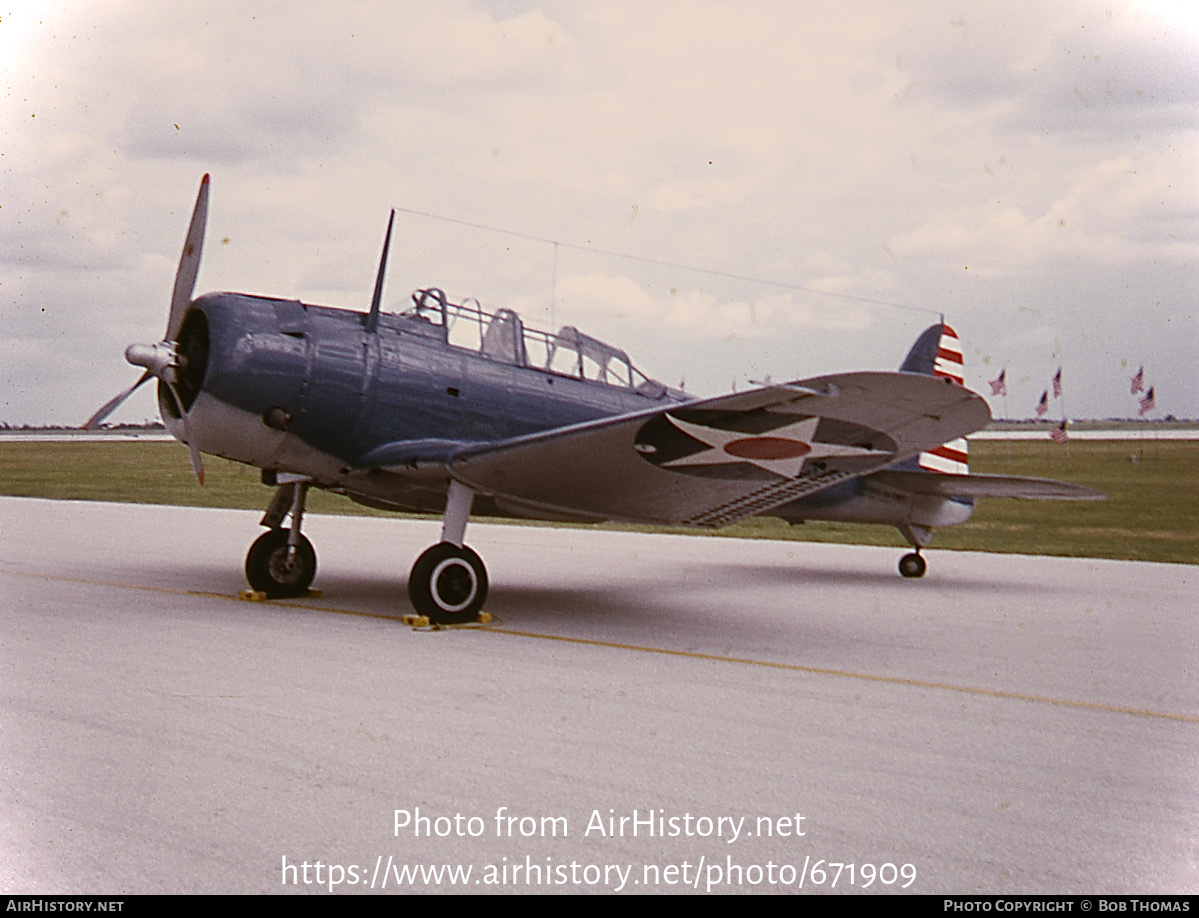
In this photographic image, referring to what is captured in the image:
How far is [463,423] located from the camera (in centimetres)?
739

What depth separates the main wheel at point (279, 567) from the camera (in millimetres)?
8062

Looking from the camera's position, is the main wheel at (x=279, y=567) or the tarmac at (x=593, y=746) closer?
the tarmac at (x=593, y=746)

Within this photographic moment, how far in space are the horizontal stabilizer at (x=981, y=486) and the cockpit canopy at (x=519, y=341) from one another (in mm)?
3318

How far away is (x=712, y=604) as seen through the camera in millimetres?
8375

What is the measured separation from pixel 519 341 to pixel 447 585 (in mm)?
2080

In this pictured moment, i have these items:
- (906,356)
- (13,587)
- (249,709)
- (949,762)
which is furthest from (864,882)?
(906,356)

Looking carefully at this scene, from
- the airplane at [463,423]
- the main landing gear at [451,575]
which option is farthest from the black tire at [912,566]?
the main landing gear at [451,575]

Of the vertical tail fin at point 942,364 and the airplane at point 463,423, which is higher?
the vertical tail fin at point 942,364

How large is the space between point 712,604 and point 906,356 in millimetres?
4462

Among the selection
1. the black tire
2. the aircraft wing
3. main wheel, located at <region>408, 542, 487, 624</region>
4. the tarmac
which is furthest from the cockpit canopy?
the black tire

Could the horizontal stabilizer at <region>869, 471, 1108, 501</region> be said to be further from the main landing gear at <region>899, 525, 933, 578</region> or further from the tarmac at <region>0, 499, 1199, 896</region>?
the tarmac at <region>0, 499, 1199, 896</region>

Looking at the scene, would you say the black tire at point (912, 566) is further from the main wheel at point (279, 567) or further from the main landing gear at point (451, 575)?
the main wheel at point (279, 567)

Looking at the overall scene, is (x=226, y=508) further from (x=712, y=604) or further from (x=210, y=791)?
(x=210, y=791)

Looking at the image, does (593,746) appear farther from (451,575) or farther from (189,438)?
(189,438)
